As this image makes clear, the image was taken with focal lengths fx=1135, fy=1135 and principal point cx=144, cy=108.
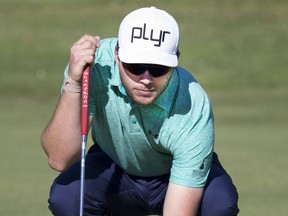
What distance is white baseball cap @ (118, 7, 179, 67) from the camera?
6906 millimetres

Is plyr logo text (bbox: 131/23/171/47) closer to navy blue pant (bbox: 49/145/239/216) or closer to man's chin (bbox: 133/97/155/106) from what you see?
man's chin (bbox: 133/97/155/106)

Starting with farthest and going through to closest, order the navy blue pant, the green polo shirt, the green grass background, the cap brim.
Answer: the green grass background
the navy blue pant
the green polo shirt
the cap brim

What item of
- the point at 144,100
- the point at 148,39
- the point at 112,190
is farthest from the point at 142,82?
the point at 112,190

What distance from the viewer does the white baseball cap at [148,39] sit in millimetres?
6906

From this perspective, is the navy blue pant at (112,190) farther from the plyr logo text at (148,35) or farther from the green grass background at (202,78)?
the green grass background at (202,78)

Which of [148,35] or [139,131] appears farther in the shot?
[139,131]

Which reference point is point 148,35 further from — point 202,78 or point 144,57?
point 202,78

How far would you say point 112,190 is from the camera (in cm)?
785

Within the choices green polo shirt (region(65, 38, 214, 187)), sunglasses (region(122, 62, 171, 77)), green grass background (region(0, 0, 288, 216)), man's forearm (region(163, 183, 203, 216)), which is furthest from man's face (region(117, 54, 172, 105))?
green grass background (region(0, 0, 288, 216))

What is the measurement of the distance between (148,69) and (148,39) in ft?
0.62

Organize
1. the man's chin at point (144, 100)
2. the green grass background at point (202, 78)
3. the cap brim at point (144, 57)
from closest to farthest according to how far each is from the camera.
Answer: the cap brim at point (144, 57)
the man's chin at point (144, 100)
the green grass background at point (202, 78)

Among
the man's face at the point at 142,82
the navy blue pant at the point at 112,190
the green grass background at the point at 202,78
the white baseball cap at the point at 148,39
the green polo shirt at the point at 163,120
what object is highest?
the white baseball cap at the point at 148,39

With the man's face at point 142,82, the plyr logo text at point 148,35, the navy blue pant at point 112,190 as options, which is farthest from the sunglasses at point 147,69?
the navy blue pant at point 112,190

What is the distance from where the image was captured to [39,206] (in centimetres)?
1052
